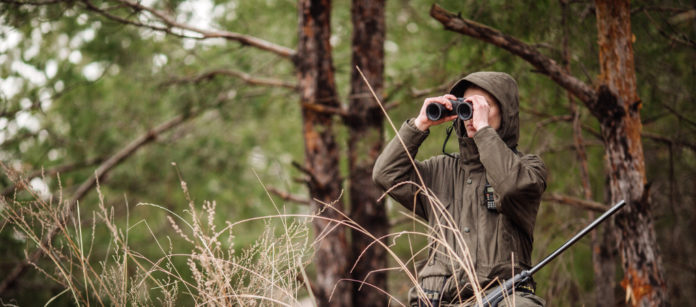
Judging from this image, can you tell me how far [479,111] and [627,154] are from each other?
1.51m

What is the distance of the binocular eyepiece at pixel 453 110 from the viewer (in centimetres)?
217

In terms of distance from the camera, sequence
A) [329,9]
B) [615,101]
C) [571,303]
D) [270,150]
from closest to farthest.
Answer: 1. [615,101]
2. [571,303]
3. [329,9]
4. [270,150]

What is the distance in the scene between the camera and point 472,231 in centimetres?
214

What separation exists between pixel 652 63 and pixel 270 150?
25.0ft

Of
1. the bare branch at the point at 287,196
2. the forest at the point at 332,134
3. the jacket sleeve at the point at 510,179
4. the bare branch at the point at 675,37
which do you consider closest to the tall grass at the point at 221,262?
the forest at the point at 332,134

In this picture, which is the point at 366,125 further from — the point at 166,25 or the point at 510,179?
the point at 510,179

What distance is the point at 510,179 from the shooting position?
1953 millimetres

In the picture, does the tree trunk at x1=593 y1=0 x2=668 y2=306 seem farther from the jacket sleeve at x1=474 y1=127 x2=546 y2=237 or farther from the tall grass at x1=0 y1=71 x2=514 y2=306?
the tall grass at x1=0 y1=71 x2=514 y2=306

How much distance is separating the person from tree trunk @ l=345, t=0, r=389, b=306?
2541 millimetres

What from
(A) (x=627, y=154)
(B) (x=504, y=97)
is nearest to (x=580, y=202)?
(A) (x=627, y=154)

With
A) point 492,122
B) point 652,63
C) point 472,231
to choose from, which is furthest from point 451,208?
point 652,63

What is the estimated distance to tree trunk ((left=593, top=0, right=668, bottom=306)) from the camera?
3.08m

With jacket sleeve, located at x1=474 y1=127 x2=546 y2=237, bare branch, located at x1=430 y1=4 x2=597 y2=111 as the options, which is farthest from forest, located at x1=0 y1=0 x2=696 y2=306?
jacket sleeve, located at x1=474 y1=127 x2=546 y2=237

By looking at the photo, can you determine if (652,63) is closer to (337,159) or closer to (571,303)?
(571,303)
